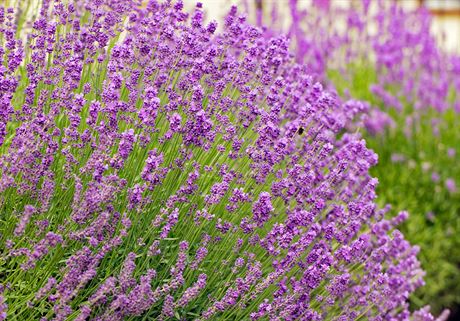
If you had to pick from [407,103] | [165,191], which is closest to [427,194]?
[407,103]

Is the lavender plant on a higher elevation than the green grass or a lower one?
higher

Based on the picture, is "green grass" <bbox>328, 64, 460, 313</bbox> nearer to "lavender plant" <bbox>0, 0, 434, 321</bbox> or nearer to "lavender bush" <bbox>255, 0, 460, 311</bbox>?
"lavender bush" <bbox>255, 0, 460, 311</bbox>

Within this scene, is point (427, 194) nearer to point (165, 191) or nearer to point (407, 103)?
point (407, 103)

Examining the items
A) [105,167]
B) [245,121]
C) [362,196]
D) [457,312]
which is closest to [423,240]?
[457,312]

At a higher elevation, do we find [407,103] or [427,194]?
[407,103]

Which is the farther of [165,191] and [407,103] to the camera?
[407,103]

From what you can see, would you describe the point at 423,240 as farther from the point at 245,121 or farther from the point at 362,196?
the point at 245,121

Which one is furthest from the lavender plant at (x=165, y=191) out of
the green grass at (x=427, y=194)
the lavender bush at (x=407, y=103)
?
the green grass at (x=427, y=194)

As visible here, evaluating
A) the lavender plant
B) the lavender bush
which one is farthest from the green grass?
the lavender plant
